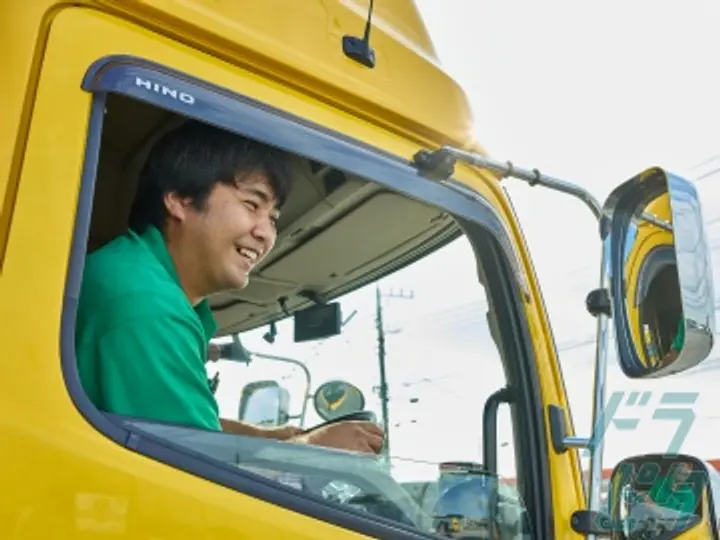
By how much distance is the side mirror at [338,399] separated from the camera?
2.25 m

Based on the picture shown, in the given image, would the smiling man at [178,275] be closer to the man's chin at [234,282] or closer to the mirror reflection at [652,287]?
the man's chin at [234,282]

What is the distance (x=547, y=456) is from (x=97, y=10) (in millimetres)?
1317

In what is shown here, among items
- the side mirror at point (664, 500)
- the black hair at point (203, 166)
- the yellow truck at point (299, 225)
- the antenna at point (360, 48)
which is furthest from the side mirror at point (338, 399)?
the antenna at point (360, 48)

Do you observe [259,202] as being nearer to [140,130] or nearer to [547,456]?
[140,130]

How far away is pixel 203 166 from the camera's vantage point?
1.88 meters

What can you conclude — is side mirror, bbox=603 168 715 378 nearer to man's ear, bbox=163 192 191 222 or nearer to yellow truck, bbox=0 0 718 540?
yellow truck, bbox=0 0 718 540

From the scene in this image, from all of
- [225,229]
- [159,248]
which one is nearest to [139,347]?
[159,248]

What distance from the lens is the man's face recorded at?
1.88m

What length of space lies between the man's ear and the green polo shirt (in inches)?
12.0

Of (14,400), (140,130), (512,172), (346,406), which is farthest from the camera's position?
(346,406)

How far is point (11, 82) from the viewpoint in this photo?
53.4 inches

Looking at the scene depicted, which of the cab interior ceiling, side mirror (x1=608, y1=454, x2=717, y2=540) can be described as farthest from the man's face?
side mirror (x1=608, y1=454, x2=717, y2=540)

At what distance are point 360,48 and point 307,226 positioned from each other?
807 mm

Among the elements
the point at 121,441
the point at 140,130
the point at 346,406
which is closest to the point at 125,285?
the point at 121,441
